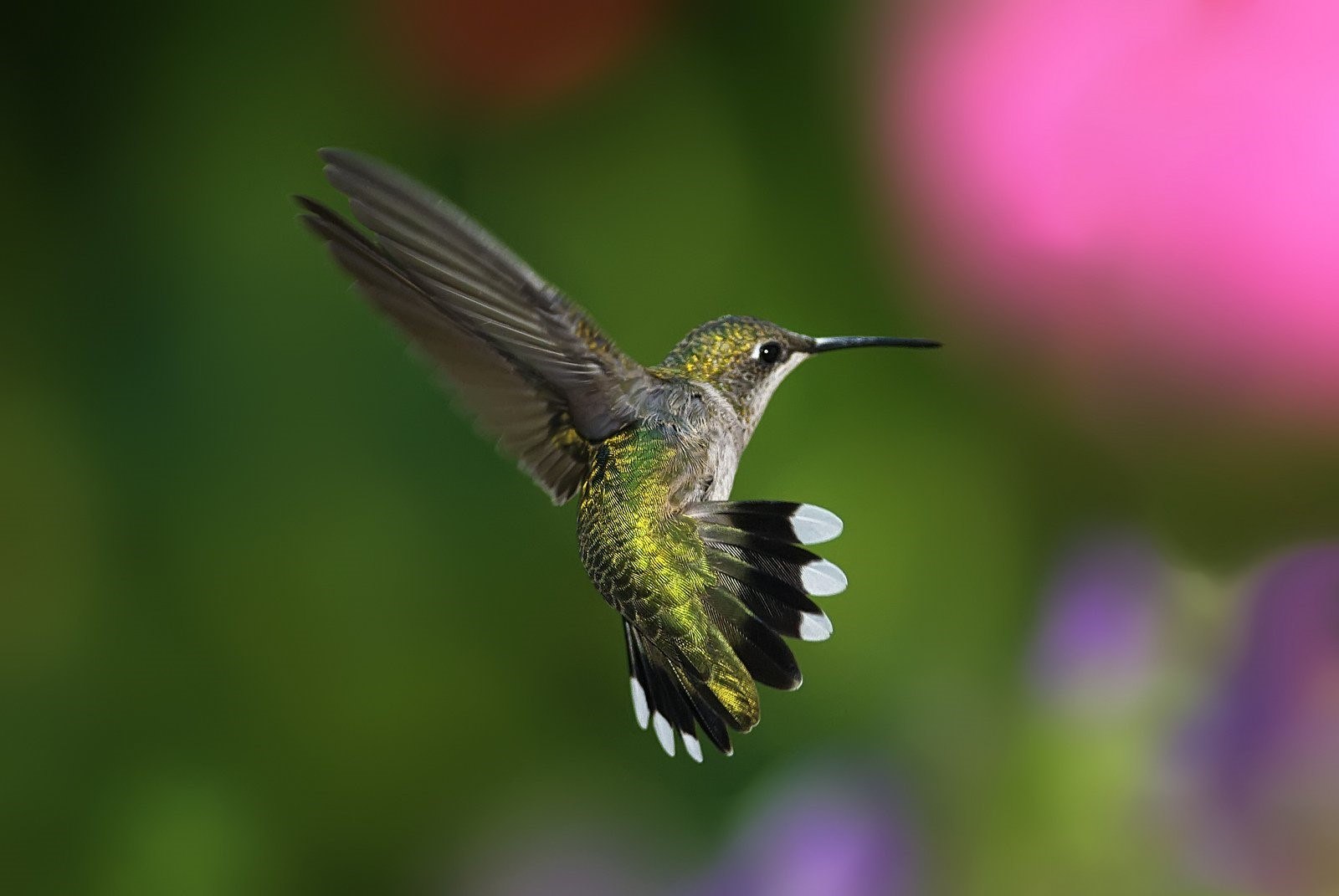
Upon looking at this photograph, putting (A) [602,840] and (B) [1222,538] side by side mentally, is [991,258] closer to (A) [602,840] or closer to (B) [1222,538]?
(B) [1222,538]

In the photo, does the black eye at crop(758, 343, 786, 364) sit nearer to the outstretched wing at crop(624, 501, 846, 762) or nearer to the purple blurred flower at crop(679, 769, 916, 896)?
the outstretched wing at crop(624, 501, 846, 762)

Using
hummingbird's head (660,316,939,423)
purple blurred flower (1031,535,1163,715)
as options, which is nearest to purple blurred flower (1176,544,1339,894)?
purple blurred flower (1031,535,1163,715)

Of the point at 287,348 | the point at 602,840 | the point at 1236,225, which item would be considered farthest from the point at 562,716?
the point at 1236,225

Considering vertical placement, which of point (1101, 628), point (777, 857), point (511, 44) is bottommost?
point (777, 857)

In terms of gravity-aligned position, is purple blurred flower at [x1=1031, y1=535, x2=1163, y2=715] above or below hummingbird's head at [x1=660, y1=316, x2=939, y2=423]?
above


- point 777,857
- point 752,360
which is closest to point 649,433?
point 752,360

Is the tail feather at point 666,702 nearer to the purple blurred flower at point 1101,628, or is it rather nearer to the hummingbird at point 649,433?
the hummingbird at point 649,433

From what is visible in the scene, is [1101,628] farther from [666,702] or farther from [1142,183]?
[666,702]
